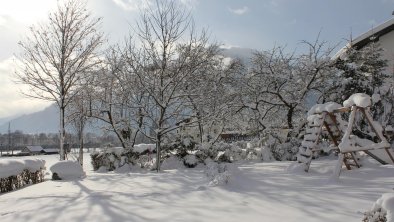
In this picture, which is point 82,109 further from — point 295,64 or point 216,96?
point 295,64

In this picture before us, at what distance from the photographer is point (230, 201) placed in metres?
6.34

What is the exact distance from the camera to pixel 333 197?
20.5 ft

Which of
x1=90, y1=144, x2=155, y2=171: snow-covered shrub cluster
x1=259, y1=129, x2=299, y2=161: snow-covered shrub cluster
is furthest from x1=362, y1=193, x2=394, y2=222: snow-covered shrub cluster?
x1=90, y1=144, x2=155, y2=171: snow-covered shrub cluster

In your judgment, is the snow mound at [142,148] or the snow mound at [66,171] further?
the snow mound at [142,148]

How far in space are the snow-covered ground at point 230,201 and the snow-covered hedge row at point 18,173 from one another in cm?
266

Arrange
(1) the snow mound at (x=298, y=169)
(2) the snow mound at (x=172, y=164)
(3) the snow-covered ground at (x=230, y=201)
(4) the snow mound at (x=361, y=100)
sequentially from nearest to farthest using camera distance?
(3) the snow-covered ground at (x=230, y=201), (4) the snow mound at (x=361, y=100), (1) the snow mound at (x=298, y=169), (2) the snow mound at (x=172, y=164)

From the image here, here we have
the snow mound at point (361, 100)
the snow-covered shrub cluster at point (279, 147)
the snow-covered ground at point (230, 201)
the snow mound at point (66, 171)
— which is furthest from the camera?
the snow-covered shrub cluster at point (279, 147)

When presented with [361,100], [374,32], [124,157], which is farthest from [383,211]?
[374,32]

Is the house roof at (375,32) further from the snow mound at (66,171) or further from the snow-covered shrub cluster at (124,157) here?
the snow mound at (66,171)

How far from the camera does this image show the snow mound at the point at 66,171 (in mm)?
12789

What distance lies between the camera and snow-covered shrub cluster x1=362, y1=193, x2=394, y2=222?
376 cm

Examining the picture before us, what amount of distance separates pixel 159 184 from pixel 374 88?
9899 millimetres

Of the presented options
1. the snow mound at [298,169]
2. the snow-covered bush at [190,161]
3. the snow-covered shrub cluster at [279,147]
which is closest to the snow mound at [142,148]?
the snow-covered bush at [190,161]

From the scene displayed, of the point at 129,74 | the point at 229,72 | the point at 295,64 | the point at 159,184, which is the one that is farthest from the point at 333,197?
the point at 229,72
